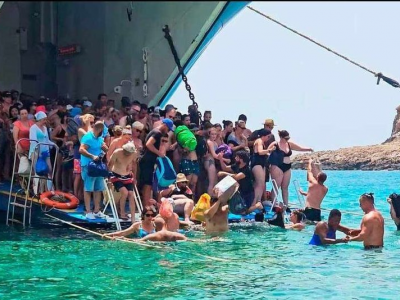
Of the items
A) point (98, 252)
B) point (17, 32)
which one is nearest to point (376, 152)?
point (17, 32)

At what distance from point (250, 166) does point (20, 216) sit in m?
4.41

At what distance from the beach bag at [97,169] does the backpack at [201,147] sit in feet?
8.31

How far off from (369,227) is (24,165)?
567 cm

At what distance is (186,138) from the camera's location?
1138 centimetres

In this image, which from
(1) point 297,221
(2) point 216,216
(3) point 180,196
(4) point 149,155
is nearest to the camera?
(2) point 216,216

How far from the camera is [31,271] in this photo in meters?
8.16

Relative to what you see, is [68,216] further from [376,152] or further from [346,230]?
[376,152]

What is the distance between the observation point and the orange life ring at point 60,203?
10.5 m

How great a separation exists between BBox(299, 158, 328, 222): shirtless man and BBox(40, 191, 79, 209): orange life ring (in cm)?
433

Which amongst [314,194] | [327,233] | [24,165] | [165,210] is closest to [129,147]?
[165,210]

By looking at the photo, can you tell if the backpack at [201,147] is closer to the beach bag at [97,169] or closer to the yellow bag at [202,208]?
the yellow bag at [202,208]

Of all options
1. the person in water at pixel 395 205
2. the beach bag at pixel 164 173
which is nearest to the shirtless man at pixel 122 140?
the beach bag at pixel 164 173

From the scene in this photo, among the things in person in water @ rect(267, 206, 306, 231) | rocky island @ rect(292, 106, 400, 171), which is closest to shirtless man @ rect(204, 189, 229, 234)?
person in water @ rect(267, 206, 306, 231)

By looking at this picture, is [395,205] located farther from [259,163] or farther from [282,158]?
[259,163]
